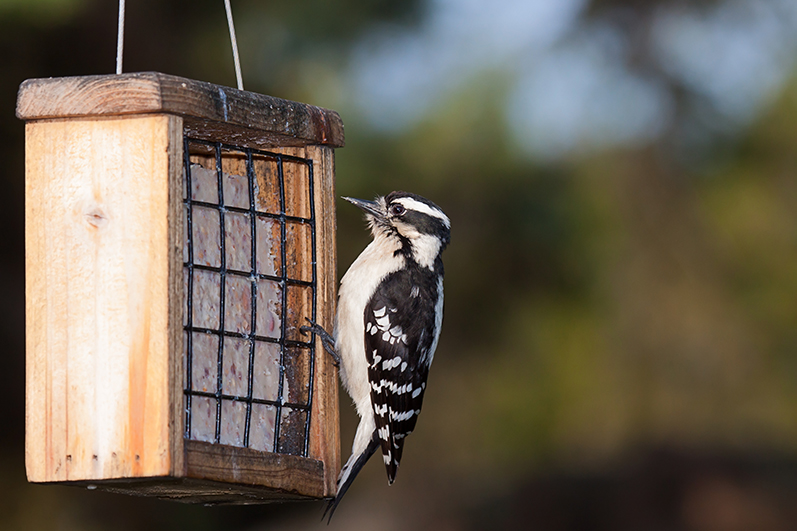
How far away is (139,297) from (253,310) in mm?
667

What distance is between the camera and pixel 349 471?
13.7 ft

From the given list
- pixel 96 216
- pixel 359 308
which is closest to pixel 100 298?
pixel 96 216

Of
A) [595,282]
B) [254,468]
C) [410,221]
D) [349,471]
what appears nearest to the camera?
[254,468]

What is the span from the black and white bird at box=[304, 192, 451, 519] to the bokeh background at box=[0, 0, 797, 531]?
133 inches

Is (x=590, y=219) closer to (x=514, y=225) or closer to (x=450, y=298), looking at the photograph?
(x=514, y=225)

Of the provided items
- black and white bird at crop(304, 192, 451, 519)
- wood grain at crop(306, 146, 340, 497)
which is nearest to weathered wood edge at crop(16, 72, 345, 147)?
wood grain at crop(306, 146, 340, 497)

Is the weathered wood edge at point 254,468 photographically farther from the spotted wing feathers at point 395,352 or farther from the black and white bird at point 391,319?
the spotted wing feathers at point 395,352

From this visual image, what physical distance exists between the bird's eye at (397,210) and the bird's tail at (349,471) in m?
0.88

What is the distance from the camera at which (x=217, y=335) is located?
3594mm

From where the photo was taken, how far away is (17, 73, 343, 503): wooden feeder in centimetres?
315

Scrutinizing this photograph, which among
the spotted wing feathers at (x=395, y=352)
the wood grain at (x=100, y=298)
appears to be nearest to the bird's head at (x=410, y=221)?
the spotted wing feathers at (x=395, y=352)

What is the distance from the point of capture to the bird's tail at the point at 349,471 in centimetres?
395

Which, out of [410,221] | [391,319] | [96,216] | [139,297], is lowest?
[139,297]

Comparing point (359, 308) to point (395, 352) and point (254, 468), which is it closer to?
point (395, 352)
